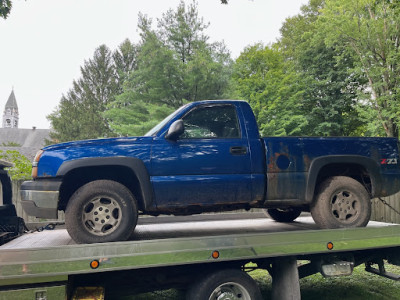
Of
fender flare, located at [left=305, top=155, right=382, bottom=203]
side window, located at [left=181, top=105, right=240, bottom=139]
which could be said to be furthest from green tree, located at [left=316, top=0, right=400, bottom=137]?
side window, located at [left=181, top=105, right=240, bottom=139]

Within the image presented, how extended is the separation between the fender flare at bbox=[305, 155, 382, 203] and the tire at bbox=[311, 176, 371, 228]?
0.21m

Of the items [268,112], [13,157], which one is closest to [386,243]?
[13,157]

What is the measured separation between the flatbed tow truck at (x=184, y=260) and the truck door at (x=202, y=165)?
481 millimetres

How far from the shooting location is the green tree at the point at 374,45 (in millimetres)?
17906

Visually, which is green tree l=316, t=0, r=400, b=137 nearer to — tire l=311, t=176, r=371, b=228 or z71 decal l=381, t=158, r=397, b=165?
z71 decal l=381, t=158, r=397, b=165

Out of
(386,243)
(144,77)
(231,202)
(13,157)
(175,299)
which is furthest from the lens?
(144,77)

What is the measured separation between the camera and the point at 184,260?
3721mm

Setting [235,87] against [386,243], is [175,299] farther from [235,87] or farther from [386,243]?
[235,87]

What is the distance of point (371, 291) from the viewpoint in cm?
607

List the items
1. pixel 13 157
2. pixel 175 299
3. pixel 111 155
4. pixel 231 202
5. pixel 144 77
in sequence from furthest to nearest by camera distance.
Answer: pixel 144 77 < pixel 13 157 < pixel 175 299 < pixel 231 202 < pixel 111 155

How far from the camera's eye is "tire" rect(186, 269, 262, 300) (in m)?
3.96

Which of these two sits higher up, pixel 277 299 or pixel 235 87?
pixel 235 87

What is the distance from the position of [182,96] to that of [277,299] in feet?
52.1

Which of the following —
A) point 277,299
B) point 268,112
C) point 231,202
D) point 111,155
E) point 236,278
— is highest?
point 268,112
